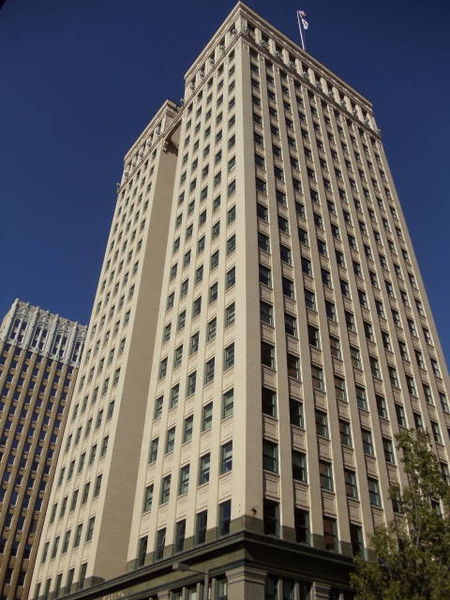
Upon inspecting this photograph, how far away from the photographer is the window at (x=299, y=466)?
3319 cm

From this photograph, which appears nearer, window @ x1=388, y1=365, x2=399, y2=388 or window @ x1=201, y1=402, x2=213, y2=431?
window @ x1=201, y1=402, x2=213, y2=431

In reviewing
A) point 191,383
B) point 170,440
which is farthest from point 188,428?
point 191,383

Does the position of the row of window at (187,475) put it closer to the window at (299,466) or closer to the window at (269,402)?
the window at (269,402)

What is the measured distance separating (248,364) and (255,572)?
1161 centimetres

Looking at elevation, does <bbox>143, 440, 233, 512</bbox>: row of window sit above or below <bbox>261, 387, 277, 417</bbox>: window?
below

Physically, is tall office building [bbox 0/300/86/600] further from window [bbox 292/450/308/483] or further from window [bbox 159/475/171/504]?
window [bbox 292/450/308/483]

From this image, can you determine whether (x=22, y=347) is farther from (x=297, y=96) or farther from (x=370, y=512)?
(x=370, y=512)

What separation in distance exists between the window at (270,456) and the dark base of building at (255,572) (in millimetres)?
4058

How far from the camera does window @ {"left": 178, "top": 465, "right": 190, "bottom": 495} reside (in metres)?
35.5

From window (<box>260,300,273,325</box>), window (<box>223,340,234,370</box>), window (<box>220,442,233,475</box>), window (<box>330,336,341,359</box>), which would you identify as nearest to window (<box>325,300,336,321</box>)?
window (<box>330,336,341,359</box>)

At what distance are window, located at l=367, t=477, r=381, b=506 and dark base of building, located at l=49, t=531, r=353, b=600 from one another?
5.48 metres

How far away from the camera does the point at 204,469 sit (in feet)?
113

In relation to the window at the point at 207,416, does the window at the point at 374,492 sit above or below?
below

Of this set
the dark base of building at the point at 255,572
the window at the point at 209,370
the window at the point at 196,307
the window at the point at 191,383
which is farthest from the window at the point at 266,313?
the dark base of building at the point at 255,572
